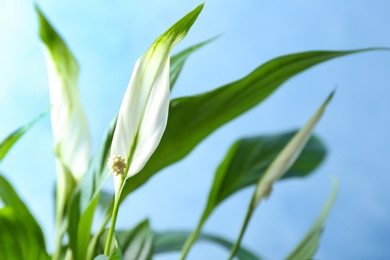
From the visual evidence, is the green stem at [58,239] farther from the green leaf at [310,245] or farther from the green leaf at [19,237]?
the green leaf at [310,245]

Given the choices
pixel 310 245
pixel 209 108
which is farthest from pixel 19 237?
pixel 310 245

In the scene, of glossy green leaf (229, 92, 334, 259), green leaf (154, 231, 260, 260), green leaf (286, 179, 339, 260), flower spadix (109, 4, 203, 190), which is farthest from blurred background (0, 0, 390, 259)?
flower spadix (109, 4, 203, 190)

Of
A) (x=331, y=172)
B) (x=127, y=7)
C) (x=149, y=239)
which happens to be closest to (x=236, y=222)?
(x=331, y=172)

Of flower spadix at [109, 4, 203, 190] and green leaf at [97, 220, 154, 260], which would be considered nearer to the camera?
flower spadix at [109, 4, 203, 190]

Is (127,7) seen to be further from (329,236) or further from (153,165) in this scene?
(153,165)

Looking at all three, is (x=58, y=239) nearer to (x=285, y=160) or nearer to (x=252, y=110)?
(x=285, y=160)

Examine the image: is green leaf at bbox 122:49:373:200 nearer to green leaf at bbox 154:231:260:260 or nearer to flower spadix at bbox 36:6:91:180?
flower spadix at bbox 36:6:91:180

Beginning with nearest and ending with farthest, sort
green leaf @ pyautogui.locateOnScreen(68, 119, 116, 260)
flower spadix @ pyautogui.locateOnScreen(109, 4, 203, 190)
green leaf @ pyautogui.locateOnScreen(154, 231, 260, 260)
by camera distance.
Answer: flower spadix @ pyautogui.locateOnScreen(109, 4, 203, 190)
green leaf @ pyautogui.locateOnScreen(68, 119, 116, 260)
green leaf @ pyautogui.locateOnScreen(154, 231, 260, 260)
